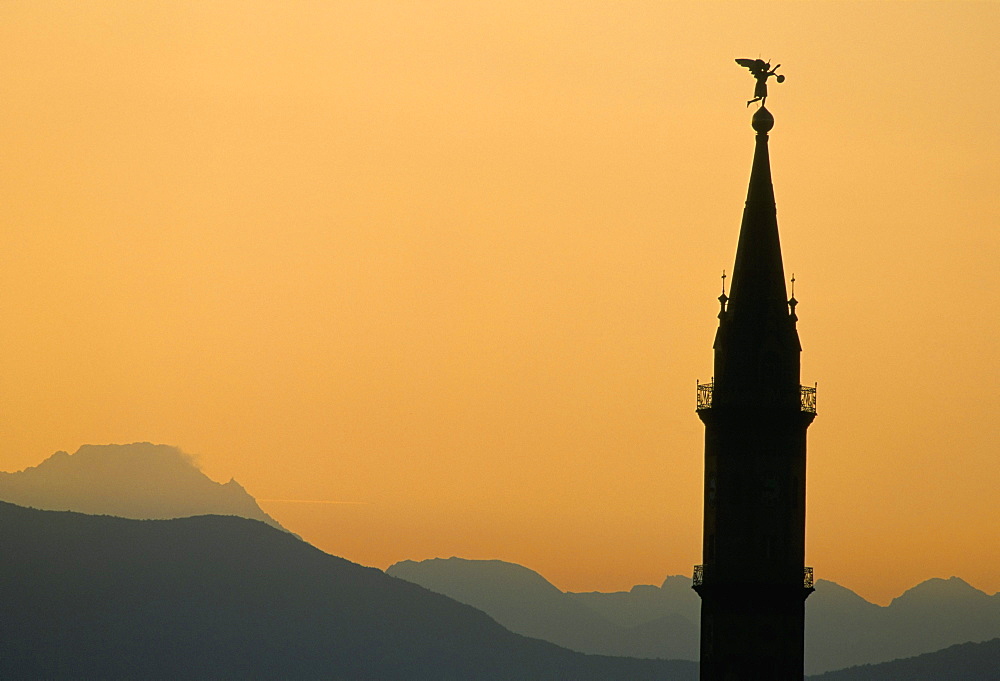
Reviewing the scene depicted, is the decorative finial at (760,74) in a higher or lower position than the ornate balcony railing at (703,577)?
higher

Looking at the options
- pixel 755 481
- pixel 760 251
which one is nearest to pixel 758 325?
pixel 760 251

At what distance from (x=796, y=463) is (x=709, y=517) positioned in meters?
5.04

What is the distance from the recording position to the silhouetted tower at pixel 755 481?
3703 inches

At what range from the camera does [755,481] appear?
95562 mm

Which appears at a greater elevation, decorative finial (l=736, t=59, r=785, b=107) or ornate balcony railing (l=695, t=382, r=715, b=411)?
decorative finial (l=736, t=59, r=785, b=107)

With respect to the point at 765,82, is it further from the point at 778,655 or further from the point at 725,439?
the point at 778,655

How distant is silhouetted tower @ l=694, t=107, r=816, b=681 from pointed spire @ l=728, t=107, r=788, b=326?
0.05 metres

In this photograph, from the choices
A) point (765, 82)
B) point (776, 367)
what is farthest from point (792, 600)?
point (765, 82)

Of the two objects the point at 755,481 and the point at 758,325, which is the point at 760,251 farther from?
the point at 755,481

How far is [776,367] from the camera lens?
96.1 metres

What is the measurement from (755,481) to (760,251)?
1148 centimetres

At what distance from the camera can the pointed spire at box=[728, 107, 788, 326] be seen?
318 feet

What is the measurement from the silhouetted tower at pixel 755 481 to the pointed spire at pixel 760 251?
50 millimetres

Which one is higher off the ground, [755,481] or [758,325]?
[758,325]
